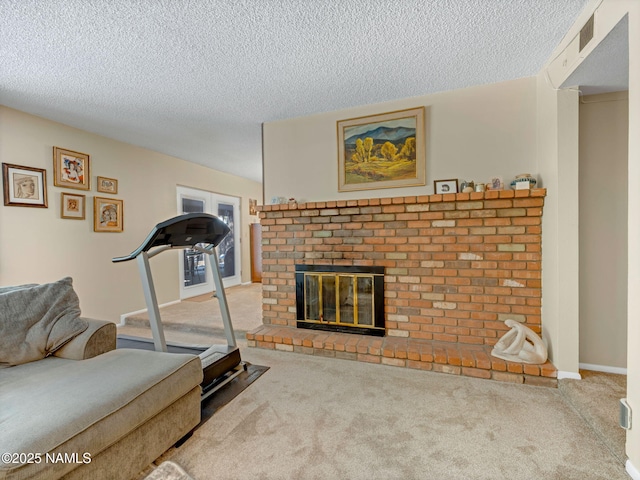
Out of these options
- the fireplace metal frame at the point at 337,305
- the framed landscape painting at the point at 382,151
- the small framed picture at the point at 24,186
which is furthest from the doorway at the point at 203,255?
the framed landscape painting at the point at 382,151

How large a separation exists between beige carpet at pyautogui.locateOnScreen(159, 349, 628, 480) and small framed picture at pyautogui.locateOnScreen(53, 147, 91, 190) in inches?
117

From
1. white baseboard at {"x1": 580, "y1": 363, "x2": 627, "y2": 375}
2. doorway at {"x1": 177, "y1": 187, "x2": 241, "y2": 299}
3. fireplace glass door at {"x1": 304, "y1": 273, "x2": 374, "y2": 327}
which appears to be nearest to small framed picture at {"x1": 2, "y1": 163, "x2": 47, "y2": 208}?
doorway at {"x1": 177, "y1": 187, "x2": 241, "y2": 299}

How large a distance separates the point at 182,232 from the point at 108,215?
2236 mm

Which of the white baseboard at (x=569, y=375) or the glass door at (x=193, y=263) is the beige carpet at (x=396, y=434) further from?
the glass door at (x=193, y=263)

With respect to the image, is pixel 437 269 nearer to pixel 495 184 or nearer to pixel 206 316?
pixel 495 184

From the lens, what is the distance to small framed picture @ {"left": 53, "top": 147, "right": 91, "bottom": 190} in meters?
3.07

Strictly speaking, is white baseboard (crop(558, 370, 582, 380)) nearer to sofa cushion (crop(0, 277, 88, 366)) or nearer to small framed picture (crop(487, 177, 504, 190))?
small framed picture (crop(487, 177, 504, 190))

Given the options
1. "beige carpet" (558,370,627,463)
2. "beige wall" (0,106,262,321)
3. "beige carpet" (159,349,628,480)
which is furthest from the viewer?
"beige wall" (0,106,262,321)

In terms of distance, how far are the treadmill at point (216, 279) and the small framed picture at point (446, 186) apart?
72.3 inches

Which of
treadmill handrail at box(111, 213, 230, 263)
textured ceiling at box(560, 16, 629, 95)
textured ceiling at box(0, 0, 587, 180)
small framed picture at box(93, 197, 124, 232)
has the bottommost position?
treadmill handrail at box(111, 213, 230, 263)

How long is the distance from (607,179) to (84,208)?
4.90m

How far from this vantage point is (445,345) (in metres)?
2.46

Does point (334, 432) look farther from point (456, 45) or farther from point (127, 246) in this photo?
point (127, 246)

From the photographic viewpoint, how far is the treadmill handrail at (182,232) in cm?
189
